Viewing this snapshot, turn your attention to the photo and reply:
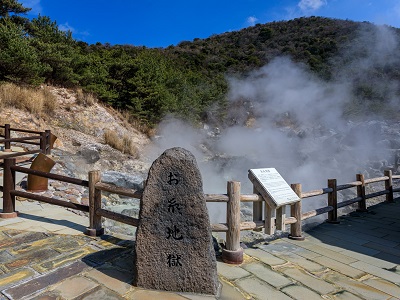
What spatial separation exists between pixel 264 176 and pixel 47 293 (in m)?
2.51

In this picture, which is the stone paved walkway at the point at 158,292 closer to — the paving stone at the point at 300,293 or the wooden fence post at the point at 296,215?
the paving stone at the point at 300,293

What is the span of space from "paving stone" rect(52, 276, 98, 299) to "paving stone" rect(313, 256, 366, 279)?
2467 millimetres

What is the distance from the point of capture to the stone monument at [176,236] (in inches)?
90.0

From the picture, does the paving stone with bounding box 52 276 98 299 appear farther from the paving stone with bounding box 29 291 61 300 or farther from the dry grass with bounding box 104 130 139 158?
the dry grass with bounding box 104 130 139 158

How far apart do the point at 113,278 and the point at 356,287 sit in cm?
226

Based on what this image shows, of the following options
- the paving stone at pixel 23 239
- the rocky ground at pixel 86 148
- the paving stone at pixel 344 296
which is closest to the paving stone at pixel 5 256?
the paving stone at pixel 23 239

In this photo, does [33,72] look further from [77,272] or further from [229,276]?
[229,276]

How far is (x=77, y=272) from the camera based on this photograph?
248cm

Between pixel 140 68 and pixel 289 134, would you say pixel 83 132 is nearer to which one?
pixel 140 68

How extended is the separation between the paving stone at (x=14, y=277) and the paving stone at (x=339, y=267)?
9.74 feet

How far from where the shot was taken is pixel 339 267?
10.3 ft

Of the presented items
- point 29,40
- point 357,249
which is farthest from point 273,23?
point 357,249

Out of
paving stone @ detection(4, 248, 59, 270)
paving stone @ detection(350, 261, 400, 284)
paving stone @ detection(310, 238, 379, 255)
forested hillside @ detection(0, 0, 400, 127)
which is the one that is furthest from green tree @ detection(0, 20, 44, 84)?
paving stone @ detection(350, 261, 400, 284)

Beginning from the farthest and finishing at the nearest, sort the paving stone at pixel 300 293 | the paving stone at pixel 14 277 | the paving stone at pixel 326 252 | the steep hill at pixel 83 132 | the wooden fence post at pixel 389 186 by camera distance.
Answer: the steep hill at pixel 83 132 → the wooden fence post at pixel 389 186 → the paving stone at pixel 326 252 → the paving stone at pixel 300 293 → the paving stone at pixel 14 277
